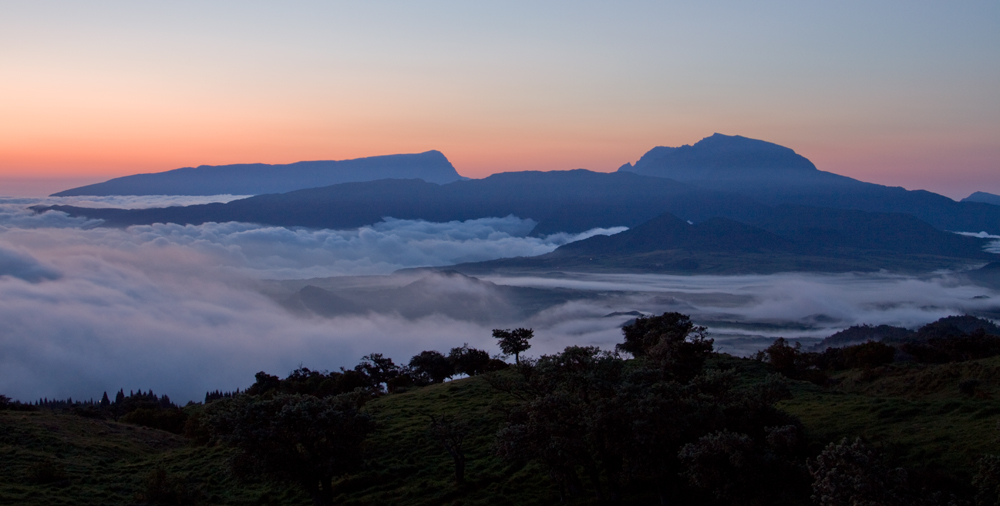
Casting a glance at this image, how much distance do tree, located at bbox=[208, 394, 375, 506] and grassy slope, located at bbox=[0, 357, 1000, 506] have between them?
2961 millimetres

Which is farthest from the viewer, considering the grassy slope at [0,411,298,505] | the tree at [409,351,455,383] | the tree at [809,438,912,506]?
the tree at [409,351,455,383]

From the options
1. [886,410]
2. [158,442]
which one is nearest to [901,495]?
[886,410]

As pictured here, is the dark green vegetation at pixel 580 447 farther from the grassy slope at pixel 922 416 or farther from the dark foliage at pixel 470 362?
the dark foliage at pixel 470 362

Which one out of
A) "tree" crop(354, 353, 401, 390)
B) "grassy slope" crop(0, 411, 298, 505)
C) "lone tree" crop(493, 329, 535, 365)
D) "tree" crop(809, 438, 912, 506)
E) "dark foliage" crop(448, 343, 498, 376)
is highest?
"tree" crop(809, 438, 912, 506)

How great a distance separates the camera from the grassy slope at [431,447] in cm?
3162

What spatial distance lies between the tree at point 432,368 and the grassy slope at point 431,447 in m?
26.1

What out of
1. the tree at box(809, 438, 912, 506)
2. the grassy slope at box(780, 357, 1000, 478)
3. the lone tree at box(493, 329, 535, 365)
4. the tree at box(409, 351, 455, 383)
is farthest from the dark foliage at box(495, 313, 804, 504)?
the tree at box(409, 351, 455, 383)

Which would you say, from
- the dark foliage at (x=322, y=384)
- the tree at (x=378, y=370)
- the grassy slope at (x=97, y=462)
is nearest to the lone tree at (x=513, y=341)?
the tree at (x=378, y=370)

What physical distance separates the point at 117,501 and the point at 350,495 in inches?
518

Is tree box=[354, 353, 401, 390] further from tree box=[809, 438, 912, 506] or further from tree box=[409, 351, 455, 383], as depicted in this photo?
tree box=[809, 438, 912, 506]

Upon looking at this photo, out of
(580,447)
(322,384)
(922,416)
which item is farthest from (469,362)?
(580,447)

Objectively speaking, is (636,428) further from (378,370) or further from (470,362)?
(378,370)

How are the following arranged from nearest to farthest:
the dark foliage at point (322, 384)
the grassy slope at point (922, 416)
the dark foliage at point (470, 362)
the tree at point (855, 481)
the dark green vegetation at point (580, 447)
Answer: the tree at point (855, 481)
the dark green vegetation at point (580, 447)
the grassy slope at point (922, 416)
the dark foliage at point (322, 384)
the dark foliage at point (470, 362)

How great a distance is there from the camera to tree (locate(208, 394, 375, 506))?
31250 mm
